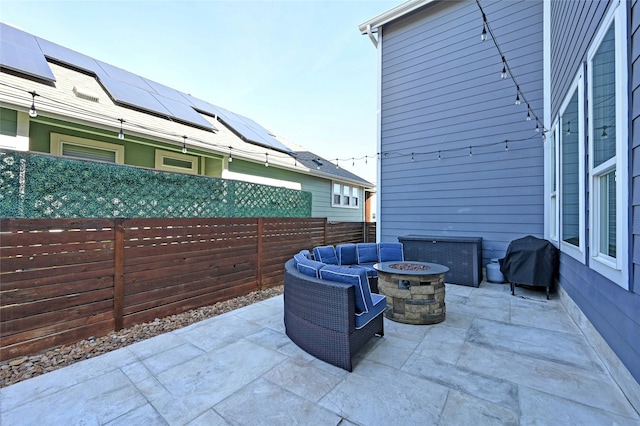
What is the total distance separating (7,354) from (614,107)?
5634mm

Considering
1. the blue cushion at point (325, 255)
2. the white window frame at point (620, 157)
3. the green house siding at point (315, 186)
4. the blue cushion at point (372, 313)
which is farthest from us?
the green house siding at point (315, 186)

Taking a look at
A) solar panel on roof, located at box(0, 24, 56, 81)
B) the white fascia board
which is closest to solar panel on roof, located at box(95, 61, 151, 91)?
solar panel on roof, located at box(0, 24, 56, 81)

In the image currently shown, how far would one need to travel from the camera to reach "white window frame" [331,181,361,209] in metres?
10.6

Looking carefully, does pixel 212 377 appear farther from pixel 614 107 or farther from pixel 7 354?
pixel 614 107

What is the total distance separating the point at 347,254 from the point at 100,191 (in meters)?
3.90

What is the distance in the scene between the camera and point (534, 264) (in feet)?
14.5

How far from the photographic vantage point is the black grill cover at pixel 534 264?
14.4ft

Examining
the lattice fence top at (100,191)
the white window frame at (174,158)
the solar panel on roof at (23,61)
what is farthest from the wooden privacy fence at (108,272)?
the solar panel on roof at (23,61)

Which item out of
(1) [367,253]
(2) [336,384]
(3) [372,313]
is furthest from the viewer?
(1) [367,253]

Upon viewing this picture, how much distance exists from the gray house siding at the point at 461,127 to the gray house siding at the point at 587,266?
3.85ft

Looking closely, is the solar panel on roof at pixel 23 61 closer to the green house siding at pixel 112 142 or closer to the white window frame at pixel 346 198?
the green house siding at pixel 112 142

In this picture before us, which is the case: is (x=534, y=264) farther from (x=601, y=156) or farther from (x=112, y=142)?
(x=112, y=142)

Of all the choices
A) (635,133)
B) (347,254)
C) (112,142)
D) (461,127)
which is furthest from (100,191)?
(461,127)

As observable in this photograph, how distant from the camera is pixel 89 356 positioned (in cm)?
268
